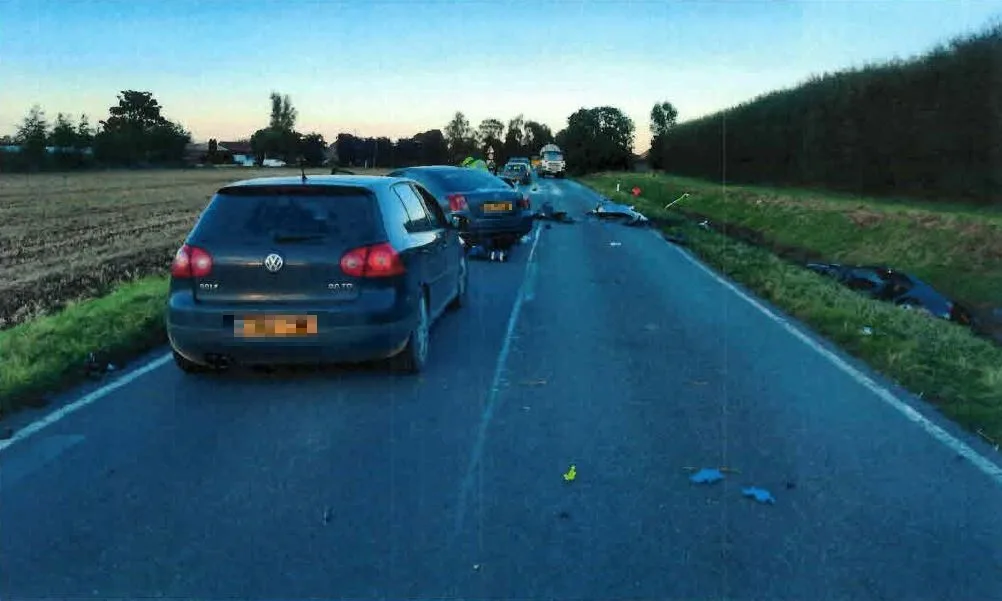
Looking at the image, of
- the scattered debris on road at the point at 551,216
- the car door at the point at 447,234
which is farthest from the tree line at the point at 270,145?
the car door at the point at 447,234

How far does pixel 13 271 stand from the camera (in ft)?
46.4

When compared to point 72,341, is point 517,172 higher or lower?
higher

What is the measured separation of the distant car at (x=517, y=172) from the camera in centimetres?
5550

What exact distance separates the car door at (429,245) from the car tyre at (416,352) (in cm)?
44

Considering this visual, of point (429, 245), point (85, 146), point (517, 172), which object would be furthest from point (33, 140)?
point (429, 245)

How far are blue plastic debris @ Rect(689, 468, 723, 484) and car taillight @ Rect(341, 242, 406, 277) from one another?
114 inches

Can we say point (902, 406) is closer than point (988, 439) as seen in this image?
No

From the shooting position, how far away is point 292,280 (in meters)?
6.55

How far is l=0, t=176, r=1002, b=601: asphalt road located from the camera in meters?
3.71

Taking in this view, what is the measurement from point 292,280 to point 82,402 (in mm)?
1670

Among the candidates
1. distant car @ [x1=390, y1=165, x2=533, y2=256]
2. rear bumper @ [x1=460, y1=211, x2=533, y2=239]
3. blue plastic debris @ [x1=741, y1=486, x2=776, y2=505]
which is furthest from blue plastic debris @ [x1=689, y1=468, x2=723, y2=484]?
rear bumper @ [x1=460, y1=211, x2=533, y2=239]

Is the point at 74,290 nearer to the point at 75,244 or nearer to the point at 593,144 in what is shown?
the point at 75,244

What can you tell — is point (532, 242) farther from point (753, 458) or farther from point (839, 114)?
point (839, 114)

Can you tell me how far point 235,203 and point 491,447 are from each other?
2.92m
